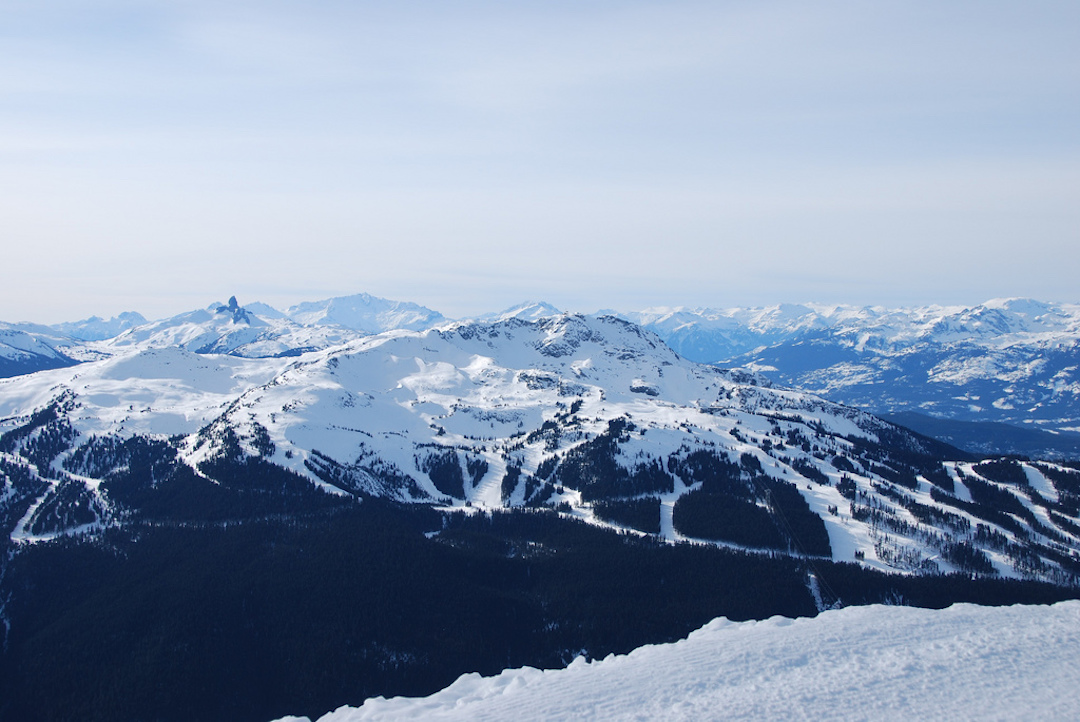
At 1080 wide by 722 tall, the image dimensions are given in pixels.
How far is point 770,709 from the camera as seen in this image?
54.1 metres

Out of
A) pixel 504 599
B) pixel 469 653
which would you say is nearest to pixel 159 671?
pixel 469 653

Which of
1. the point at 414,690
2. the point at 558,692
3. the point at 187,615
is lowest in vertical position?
the point at 414,690

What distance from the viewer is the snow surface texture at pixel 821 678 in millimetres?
54375

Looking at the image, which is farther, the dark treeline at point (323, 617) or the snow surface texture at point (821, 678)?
the dark treeline at point (323, 617)

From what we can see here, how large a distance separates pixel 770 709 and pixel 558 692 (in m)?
18.9

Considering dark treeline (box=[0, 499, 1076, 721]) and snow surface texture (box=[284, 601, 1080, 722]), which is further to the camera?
dark treeline (box=[0, 499, 1076, 721])

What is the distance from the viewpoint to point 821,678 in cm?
5862

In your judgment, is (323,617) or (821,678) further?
(323,617)

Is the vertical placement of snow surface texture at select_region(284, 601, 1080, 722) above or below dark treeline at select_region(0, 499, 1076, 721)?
above

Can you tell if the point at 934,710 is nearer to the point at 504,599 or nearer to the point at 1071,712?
the point at 1071,712

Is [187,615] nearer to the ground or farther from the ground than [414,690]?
farther from the ground

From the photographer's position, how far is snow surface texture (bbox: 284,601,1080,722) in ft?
178

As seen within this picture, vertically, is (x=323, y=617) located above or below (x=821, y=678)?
below

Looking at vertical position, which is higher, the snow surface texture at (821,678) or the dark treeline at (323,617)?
the snow surface texture at (821,678)
